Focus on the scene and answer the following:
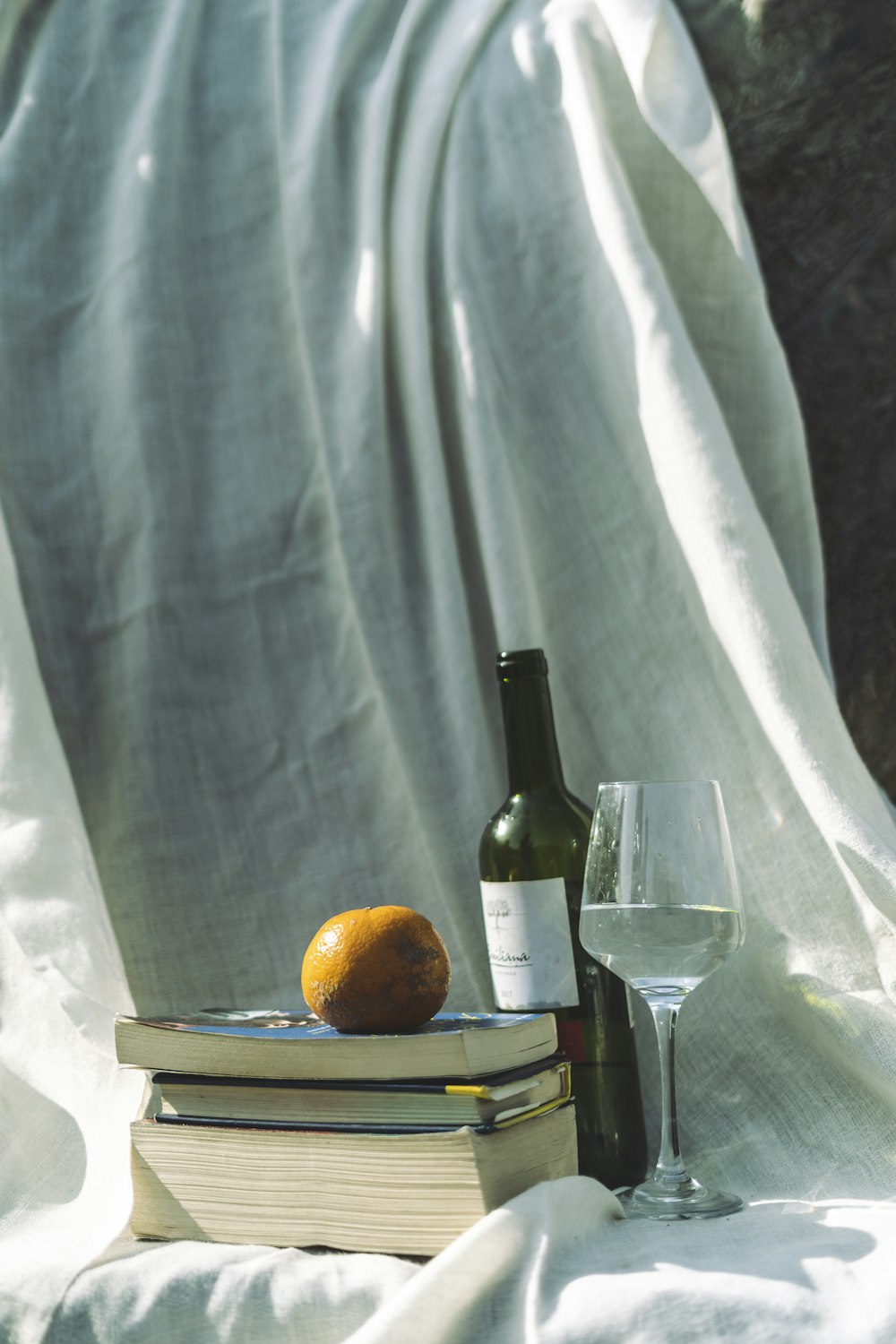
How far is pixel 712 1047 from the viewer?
1027 millimetres

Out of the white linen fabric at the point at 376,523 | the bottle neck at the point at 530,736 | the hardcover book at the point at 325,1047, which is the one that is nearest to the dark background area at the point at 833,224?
the white linen fabric at the point at 376,523

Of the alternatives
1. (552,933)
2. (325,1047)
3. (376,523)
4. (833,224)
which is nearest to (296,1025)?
(325,1047)

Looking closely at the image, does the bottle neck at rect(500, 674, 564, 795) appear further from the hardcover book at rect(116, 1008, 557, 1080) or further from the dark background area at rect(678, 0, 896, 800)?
the dark background area at rect(678, 0, 896, 800)

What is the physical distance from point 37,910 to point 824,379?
0.87m

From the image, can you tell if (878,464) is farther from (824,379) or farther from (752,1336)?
(752,1336)

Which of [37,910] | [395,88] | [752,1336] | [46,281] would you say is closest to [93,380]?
[46,281]

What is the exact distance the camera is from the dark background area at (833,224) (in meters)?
1.24

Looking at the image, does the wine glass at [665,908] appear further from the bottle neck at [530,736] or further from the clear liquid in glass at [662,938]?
the bottle neck at [530,736]

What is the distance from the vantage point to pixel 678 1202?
2.66 feet

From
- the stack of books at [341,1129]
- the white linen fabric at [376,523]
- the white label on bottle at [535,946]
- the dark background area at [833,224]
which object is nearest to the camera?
the stack of books at [341,1129]

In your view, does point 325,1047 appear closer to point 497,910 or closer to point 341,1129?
point 341,1129

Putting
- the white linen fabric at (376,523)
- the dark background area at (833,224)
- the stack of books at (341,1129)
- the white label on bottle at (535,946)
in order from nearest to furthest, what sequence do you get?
the stack of books at (341,1129) → the white label on bottle at (535,946) → the white linen fabric at (376,523) → the dark background area at (833,224)

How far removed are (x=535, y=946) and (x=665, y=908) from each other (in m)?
0.13

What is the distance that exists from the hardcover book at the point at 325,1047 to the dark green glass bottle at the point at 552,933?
0.07 metres
